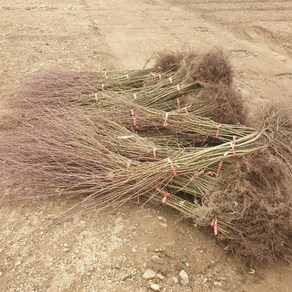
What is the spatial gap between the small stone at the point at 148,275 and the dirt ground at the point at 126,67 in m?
0.02

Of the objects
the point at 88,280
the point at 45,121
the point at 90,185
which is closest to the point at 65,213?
the point at 90,185

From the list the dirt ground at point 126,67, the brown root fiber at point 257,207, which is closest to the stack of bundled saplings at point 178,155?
the brown root fiber at point 257,207

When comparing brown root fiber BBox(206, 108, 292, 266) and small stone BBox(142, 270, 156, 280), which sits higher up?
brown root fiber BBox(206, 108, 292, 266)

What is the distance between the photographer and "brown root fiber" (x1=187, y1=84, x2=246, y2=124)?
287 cm

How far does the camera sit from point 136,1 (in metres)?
7.95

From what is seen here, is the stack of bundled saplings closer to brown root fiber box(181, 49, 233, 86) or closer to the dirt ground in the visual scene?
brown root fiber box(181, 49, 233, 86)

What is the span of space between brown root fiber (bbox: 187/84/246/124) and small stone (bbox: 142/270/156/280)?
4.51ft

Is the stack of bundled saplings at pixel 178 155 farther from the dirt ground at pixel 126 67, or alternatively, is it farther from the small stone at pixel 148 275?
the small stone at pixel 148 275

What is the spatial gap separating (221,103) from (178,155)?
75 cm

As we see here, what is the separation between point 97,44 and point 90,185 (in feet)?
11.5

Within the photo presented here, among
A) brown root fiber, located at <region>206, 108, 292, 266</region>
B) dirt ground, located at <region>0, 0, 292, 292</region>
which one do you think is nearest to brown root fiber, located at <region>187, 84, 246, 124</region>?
dirt ground, located at <region>0, 0, 292, 292</region>

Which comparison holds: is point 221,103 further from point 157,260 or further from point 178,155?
point 157,260

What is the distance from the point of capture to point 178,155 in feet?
7.88

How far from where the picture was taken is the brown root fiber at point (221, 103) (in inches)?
113
